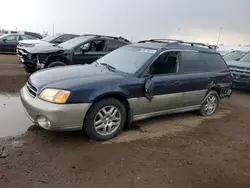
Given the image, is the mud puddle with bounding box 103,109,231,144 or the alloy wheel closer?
the alloy wheel

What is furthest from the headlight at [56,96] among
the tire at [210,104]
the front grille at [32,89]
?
the tire at [210,104]

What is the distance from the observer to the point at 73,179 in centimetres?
336

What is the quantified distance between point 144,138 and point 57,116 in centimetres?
157

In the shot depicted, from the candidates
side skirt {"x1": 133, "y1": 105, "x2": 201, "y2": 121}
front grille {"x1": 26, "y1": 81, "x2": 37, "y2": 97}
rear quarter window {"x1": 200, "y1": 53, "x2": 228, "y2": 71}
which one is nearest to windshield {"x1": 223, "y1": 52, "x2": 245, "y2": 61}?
rear quarter window {"x1": 200, "y1": 53, "x2": 228, "y2": 71}

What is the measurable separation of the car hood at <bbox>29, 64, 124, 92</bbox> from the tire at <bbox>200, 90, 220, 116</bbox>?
246 cm

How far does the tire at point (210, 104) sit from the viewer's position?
6387 millimetres

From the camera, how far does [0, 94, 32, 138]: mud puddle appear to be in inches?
187

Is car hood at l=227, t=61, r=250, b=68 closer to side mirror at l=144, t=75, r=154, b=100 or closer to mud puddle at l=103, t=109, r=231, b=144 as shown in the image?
mud puddle at l=103, t=109, r=231, b=144

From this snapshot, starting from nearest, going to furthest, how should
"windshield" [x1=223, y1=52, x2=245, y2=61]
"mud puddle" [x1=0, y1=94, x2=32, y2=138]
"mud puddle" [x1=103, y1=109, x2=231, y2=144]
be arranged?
"mud puddle" [x1=0, y1=94, x2=32, y2=138] → "mud puddle" [x1=103, y1=109, x2=231, y2=144] → "windshield" [x1=223, y1=52, x2=245, y2=61]

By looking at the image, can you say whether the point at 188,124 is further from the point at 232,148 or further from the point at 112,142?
the point at 112,142

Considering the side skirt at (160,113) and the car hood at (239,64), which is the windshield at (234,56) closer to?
the car hood at (239,64)

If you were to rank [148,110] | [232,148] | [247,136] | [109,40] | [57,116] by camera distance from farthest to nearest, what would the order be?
[109,40], [247,136], [148,110], [232,148], [57,116]

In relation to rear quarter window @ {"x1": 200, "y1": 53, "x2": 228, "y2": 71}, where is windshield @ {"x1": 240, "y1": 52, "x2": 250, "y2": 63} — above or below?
below

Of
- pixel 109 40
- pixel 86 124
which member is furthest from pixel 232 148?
pixel 109 40
